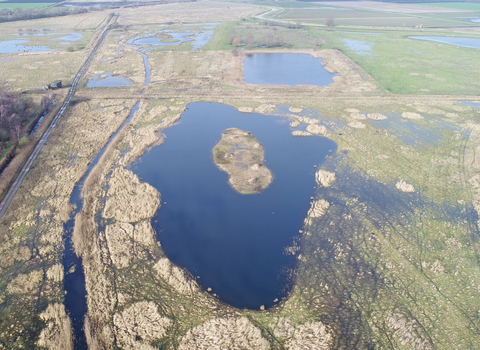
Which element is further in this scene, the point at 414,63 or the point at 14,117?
the point at 414,63

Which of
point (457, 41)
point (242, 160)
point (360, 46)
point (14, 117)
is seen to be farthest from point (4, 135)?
point (457, 41)

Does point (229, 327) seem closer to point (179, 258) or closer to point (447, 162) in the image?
point (179, 258)

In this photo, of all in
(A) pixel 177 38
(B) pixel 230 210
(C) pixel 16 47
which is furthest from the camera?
(A) pixel 177 38

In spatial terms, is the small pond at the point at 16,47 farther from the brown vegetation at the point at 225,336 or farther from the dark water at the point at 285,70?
the brown vegetation at the point at 225,336

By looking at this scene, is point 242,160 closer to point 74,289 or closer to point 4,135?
point 74,289

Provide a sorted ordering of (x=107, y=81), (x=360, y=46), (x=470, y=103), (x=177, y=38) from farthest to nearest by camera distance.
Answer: (x=177, y=38) → (x=360, y=46) → (x=107, y=81) → (x=470, y=103)

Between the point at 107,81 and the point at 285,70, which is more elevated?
the point at 107,81
